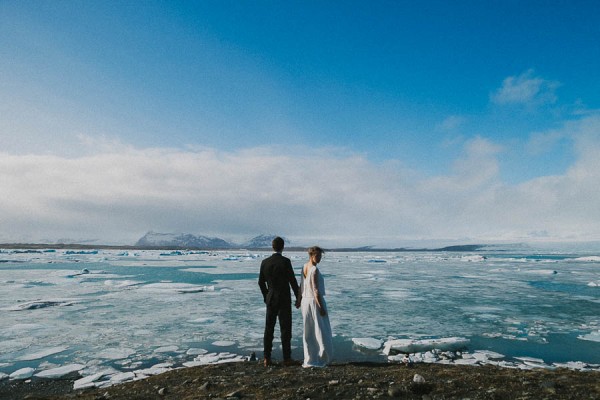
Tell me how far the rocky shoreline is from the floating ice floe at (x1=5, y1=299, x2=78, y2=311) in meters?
8.06

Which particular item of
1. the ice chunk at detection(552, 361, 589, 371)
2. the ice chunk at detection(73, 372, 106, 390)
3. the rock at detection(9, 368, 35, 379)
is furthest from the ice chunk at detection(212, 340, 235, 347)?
the ice chunk at detection(552, 361, 589, 371)

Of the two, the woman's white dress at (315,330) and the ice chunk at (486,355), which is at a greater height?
the woman's white dress at (315,330)

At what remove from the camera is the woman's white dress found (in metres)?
6.16

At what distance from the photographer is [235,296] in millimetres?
15758

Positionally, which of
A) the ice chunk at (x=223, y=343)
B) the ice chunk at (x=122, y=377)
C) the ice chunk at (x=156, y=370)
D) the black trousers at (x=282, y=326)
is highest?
the black trousers at (x=282, y=326)

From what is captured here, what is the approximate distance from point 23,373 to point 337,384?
5367mm

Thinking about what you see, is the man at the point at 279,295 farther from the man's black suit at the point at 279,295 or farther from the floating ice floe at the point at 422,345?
the floating ice floe at the point at 422,345

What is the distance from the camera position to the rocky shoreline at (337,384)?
14.6 feet

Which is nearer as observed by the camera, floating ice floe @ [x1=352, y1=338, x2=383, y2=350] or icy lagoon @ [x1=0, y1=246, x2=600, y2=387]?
icy lagoon @ [x1=0, y1=246, x2=600, y2=387]

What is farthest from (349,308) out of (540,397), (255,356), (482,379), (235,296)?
(540,397)

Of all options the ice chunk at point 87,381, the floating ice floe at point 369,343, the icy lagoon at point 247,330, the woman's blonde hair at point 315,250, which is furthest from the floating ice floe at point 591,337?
the ice chunk at point 87,381

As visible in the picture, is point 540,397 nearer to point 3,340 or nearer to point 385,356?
point 385,356

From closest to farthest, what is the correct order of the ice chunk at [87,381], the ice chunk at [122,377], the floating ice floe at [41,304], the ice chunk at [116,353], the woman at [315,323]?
the ice chunk at [87,381] → the ice chunk at [122,377] → the woman at [315,323] → the ice chunk at [116,353] → the floating ice floe at [41,304]

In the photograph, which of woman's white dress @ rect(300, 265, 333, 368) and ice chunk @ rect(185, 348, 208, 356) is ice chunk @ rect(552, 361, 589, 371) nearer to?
woman's white dress @ rect(300, 265, 333, 368)
